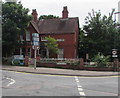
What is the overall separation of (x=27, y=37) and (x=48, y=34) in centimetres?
402

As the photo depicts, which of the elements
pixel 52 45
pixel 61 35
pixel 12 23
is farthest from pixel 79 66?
pixel 61 35

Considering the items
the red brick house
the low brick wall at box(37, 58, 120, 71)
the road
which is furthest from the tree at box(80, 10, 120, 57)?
the road

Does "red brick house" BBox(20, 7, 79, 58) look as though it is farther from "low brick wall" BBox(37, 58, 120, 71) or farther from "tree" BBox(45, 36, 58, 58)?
"low brick wall" BBox(37, 58, 120, 71)

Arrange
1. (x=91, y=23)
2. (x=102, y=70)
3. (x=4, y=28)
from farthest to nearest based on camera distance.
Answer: (x=91, y=23)
(x=4, y=28)
(x=102, y=70)

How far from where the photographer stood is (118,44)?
34.1 metres

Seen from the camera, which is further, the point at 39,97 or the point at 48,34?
the point at 48,34

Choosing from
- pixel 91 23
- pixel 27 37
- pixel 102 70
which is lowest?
pixel 102 70

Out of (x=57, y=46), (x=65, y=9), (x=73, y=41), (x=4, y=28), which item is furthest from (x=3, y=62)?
(x=65, y=9)

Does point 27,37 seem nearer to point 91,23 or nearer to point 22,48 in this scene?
point 22,48

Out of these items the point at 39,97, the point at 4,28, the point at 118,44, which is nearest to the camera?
the point at 39,97

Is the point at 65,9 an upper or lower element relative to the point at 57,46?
upper

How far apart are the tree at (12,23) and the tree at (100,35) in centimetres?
1139

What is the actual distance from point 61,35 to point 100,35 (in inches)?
271

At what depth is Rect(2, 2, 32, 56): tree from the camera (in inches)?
Answer: 1114
